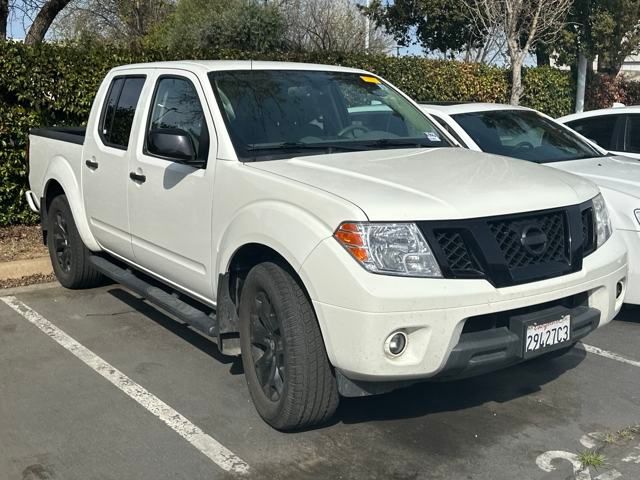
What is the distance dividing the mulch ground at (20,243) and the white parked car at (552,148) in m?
4.06

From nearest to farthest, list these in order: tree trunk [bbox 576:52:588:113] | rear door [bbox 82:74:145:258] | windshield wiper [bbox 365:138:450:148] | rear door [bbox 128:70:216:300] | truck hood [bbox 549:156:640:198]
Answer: rear door [bbox 128:70:216:300]
windshield wiper [bbox 365:138:450:148]
rear door [bbox 82:74:145:258]
truck hood [bbox 549:156:640:198]
tree trunk [bbox 576:52:588:113]

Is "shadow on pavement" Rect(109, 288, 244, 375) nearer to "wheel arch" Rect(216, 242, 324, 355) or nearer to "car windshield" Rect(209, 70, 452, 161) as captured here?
"wheel arch" Rect(216, 242, 324, 355)

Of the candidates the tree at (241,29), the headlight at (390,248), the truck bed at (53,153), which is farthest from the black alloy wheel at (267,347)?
the tree at (241,29)

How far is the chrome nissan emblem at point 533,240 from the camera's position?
3582 mm

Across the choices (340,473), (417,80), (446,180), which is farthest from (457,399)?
(417,80)

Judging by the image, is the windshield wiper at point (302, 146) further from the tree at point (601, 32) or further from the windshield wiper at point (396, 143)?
Answer: the tree at point (601, 32)

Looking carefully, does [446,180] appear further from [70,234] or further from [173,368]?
[70,234]

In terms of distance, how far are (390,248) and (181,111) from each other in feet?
6.83

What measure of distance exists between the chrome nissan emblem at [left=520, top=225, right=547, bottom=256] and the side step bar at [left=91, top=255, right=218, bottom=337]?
174 cm

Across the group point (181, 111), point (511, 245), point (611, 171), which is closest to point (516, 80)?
point (611, 171)

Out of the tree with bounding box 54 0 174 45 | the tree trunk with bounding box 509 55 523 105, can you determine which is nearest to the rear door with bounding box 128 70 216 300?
the tree trunk with bounding box 509 55 523 105

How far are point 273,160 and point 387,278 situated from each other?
1.17 m

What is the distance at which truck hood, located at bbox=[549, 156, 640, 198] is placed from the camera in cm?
579

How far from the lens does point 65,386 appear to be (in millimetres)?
4660
